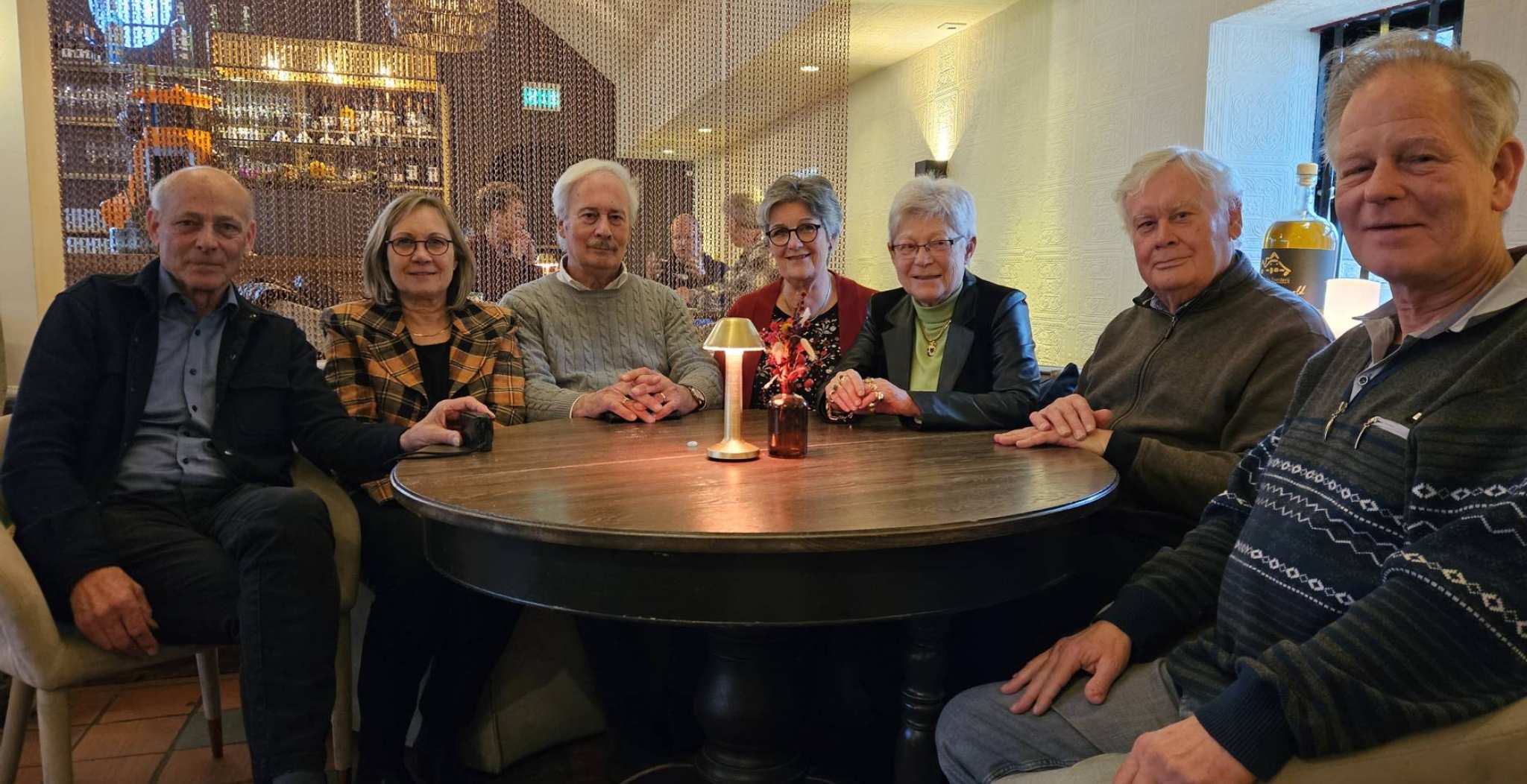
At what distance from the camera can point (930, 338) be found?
2.53 m

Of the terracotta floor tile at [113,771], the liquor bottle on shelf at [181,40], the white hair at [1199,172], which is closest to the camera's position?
the white hair at [1199,172]

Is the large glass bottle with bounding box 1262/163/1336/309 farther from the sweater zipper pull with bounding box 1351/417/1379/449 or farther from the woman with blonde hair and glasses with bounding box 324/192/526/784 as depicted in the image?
Result: the woman with blonde hair and glasses with bounding box 324/192/526/784

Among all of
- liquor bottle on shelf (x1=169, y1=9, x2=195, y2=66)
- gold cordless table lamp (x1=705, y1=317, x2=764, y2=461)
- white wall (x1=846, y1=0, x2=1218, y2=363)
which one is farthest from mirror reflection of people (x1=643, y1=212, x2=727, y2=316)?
gold cordless table lamp (x1=705, y1=317, x2=764, y2=461)

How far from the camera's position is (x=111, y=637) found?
1.66m

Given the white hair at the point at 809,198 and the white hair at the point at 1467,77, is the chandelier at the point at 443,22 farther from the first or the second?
the white hair at the point at 1467,77

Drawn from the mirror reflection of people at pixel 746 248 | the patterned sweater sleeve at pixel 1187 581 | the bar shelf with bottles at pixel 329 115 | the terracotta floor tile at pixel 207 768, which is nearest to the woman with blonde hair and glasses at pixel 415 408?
the terracotta floor tile at pixel 207 768

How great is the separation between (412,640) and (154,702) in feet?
3.70

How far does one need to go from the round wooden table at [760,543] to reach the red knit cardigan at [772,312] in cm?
107

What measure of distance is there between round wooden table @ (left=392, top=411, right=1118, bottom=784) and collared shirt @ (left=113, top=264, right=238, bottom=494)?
0.57 metres

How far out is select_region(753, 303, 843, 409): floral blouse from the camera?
2.71 meters

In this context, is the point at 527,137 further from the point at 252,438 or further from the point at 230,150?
the point at 252,438

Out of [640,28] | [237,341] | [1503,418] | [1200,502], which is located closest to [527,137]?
[640,28]

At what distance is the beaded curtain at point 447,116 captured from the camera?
402 centimetres

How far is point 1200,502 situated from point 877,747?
1.02 m
